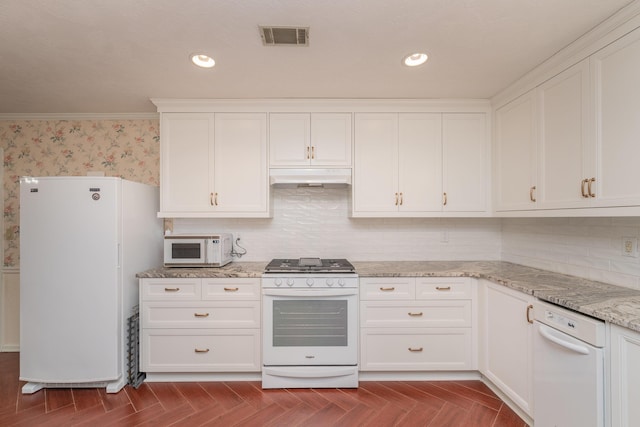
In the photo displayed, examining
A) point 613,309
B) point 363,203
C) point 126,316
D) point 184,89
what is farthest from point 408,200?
point 126,316

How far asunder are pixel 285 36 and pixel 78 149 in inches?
108

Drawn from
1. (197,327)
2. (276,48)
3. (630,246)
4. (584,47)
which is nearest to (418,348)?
(630,246)

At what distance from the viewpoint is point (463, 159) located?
2.75m

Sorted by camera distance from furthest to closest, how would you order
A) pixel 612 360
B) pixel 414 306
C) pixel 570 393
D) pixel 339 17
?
pixel 414 306, pixel 339 17, pixel 570 393, pixel 612 360

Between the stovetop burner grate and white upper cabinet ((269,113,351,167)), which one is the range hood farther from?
the stovetop burner grate

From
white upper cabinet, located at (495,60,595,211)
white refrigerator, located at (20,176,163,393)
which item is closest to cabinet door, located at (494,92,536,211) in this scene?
white upper cabinet, located at (495,60,595,211)

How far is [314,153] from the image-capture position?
107 inches

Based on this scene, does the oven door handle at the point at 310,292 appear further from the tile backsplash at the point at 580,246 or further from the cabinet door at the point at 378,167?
the tile backsplash at the point at 580,246

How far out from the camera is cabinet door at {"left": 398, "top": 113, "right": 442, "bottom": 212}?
2.74 m

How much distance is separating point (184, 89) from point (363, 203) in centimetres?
186

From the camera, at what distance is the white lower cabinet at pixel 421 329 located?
2.39m

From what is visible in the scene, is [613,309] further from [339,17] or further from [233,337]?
[233,337]

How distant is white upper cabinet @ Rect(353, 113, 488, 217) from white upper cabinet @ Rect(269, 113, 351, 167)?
0.24 meters

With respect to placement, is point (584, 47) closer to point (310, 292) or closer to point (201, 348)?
point (310, 292)
